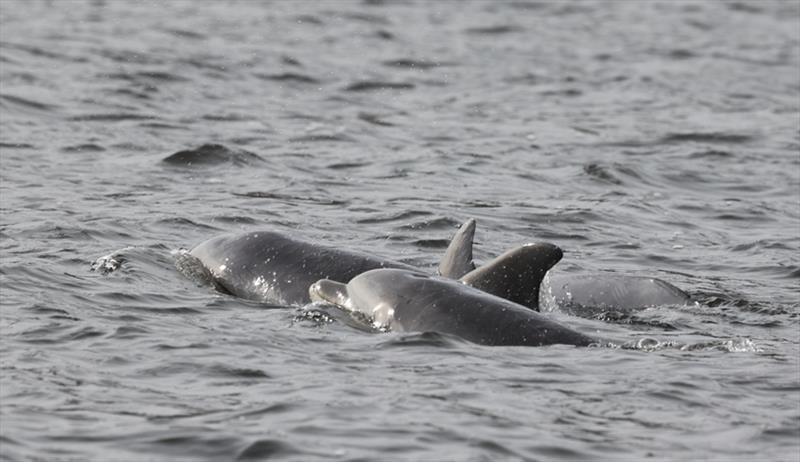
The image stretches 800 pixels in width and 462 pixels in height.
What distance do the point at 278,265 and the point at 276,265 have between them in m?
0.02

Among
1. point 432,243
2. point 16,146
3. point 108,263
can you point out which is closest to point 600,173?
point 432,243

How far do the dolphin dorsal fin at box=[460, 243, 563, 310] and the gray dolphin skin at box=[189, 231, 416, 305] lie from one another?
782 millimetres

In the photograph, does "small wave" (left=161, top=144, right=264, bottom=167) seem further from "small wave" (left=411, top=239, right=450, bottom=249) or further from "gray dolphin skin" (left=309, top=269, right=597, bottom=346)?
"gray dolphin skin" (left=309, top=269, right=597, bottom=346)

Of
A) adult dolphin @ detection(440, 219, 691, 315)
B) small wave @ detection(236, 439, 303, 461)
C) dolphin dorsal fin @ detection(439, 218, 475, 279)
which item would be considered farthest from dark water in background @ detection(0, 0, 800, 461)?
dolphin dorsal fin @ detection(439, 218, 475, 279)

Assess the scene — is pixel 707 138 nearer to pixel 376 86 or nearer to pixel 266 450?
pixel 376 86

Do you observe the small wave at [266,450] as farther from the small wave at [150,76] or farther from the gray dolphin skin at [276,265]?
the small wave at [150,76]

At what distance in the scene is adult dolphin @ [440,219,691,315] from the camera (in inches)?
454

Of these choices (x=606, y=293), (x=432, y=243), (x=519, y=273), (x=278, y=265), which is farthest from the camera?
(x=432, y=243)

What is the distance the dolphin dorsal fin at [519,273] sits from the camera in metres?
11.5

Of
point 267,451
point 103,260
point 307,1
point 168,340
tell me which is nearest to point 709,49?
point 307,1

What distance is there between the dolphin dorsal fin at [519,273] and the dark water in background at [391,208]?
2.34 feet

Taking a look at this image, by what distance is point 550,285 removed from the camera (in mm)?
13227

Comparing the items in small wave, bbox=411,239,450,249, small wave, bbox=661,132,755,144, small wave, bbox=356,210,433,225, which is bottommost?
small wave, bbox=661,132,755,144

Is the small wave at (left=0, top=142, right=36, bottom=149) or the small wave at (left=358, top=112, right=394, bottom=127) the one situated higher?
the small wave at (left=0, top=142, right=36, bottom=149)
